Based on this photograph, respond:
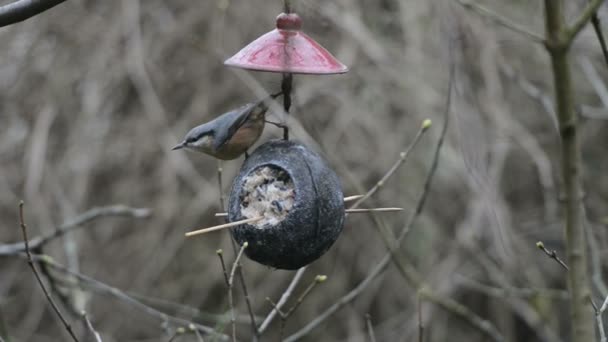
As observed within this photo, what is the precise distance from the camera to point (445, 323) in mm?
5648

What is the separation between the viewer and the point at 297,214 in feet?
5.90

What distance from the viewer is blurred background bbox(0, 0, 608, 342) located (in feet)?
15.2

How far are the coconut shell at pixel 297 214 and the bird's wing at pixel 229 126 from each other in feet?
0.26

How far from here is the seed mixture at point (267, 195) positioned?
182 centimetres

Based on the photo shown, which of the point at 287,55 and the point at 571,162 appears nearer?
the point at 571,162

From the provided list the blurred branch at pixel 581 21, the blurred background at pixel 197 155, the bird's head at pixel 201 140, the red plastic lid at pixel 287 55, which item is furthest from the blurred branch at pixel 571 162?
the blurred background at pixel 197 155

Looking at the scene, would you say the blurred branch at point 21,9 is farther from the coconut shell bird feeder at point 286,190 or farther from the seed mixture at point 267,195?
the seed mixture at point 267,195

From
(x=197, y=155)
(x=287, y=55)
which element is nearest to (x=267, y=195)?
(x=287, y=55)

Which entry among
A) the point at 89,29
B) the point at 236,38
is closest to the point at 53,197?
the point at 89,29

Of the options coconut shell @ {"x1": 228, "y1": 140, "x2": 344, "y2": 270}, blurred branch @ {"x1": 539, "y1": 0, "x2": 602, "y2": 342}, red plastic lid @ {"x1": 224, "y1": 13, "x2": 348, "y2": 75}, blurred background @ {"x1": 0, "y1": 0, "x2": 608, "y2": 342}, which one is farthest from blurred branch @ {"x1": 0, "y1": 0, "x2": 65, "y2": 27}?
blurred background @ {"x1": 0, "y1": 0, "x2": 608, "y2": 342}

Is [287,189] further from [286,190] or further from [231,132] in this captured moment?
[231,132]

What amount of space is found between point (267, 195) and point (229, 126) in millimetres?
187

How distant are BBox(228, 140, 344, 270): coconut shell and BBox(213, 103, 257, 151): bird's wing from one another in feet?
0.26

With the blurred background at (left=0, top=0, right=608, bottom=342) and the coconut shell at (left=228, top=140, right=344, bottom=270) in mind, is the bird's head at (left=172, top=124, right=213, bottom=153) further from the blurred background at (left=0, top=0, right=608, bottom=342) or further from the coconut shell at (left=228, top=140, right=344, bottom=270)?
the blurred background at (left=0, top=0, right=608, bottom=342)
